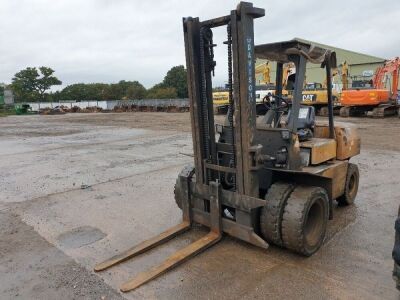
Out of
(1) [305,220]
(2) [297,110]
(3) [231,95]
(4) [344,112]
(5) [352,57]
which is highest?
(5) [352,57]

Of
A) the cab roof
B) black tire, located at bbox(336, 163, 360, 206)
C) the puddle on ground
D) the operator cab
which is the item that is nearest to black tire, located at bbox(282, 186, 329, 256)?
the operator cab

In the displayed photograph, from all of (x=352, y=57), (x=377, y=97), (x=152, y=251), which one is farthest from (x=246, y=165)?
(x=352, y=57)

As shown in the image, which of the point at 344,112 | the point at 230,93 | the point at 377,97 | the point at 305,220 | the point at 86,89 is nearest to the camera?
the point at 305,220

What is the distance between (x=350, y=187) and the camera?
5973 millimetres

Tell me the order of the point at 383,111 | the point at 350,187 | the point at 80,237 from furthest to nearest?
the point at 383,111, the point at 350,187, the point at 80,237

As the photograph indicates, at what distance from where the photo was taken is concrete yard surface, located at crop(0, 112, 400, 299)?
11.8 feet

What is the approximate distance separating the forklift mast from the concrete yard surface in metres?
0.94

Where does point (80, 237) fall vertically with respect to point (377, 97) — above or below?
below

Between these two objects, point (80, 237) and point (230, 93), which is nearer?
point (230, 93)

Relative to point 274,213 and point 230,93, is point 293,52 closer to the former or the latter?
point 230,93

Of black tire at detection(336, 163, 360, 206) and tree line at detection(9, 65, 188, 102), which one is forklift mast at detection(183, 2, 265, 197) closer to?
black tire at detection(336, 163, 360, 206)

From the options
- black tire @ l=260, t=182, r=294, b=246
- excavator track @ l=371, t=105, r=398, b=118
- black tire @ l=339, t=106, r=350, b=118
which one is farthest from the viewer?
black tire @ l=339, t=106, r=350, b=118

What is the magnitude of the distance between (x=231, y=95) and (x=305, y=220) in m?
1.60

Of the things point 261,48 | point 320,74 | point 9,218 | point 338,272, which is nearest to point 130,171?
point 9,218
